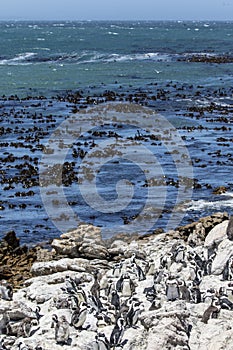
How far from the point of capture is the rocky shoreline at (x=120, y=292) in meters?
11.3

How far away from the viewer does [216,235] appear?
58.2 ft

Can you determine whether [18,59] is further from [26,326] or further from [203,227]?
[26,326]

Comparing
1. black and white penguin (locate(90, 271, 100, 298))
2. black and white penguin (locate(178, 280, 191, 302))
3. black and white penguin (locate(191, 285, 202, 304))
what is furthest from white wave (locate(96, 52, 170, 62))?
black and white penguin (locate(178, 280, 191, 302))

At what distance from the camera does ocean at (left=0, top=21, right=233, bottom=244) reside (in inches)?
973

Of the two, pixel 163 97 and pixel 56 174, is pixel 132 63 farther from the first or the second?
pixel 56 174

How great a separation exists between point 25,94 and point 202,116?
53.9 ft

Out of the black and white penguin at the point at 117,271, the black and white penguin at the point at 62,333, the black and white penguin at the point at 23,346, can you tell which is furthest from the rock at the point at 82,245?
the black and white penguin at the point at 23,346

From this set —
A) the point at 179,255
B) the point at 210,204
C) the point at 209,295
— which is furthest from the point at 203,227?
the point at 209,295

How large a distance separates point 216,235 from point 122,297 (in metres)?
4.38

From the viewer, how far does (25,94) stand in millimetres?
54188

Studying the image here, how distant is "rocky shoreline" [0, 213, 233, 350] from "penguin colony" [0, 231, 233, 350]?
2cm

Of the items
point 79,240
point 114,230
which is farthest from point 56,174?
point 79,240

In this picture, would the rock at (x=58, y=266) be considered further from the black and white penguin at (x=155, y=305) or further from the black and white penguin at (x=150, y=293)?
the black and white penguin at (x=155, y=305)

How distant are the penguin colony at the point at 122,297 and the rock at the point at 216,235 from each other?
0.55 meters
